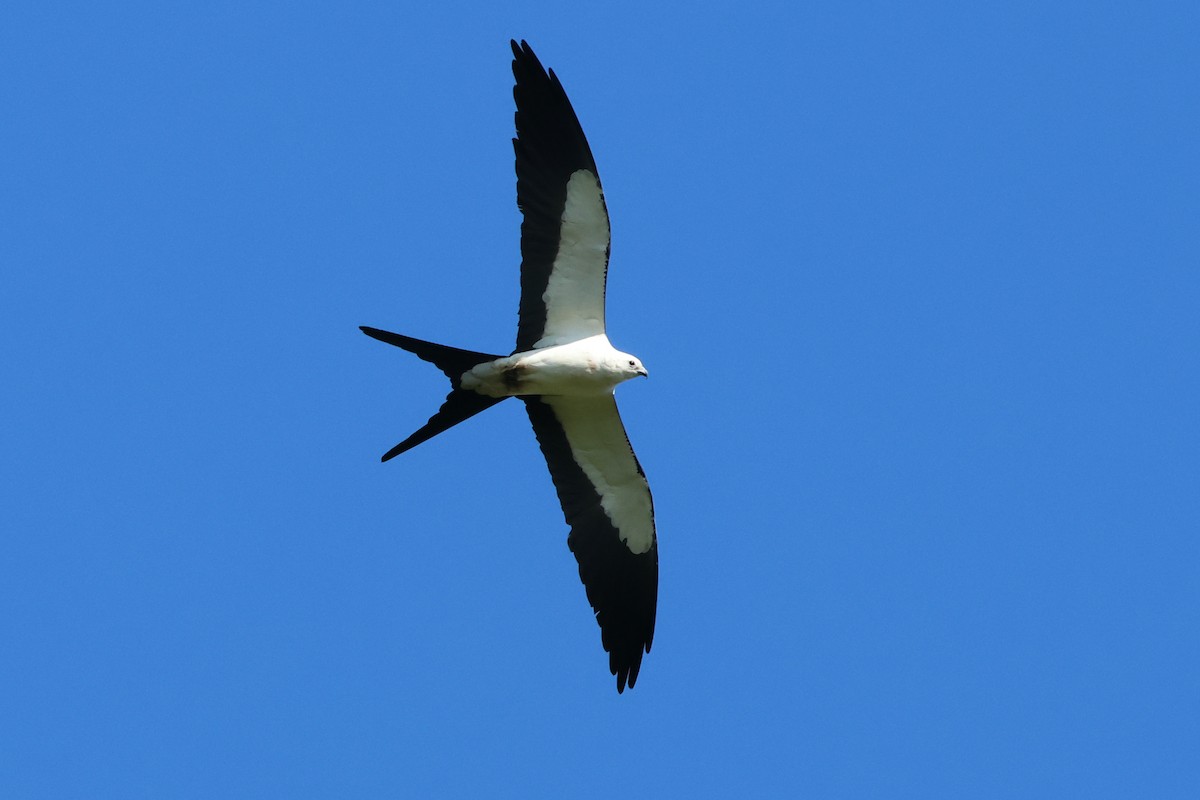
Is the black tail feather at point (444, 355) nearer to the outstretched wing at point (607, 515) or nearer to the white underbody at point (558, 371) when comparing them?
the white underbody at point (558, 371)

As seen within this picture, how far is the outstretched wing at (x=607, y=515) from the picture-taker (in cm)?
1136

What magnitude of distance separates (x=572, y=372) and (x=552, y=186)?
52.0 inches

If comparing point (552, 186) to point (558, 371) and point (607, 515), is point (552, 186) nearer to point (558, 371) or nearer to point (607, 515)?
→ point (558, 371)

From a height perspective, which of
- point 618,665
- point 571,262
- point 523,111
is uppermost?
point 523,111

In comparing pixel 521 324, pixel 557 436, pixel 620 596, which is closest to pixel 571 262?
pixel 521 324

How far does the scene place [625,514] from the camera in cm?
1154

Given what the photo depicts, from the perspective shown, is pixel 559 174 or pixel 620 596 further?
pixel 620 596

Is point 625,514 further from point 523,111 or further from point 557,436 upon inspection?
point 523,111

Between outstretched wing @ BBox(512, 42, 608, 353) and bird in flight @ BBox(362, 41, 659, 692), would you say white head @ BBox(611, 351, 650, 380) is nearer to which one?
bird in flight @ BBox(362, 41, 659, 692)

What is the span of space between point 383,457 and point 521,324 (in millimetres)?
1387

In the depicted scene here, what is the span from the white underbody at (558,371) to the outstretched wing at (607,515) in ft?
0.84

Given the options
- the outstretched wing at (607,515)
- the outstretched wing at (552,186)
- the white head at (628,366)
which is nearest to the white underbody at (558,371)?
the white head at (628,366)

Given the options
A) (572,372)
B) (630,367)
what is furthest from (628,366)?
(572,372)

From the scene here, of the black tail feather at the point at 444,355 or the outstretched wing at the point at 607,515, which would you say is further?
the outstretched wing at the point at 607,515
